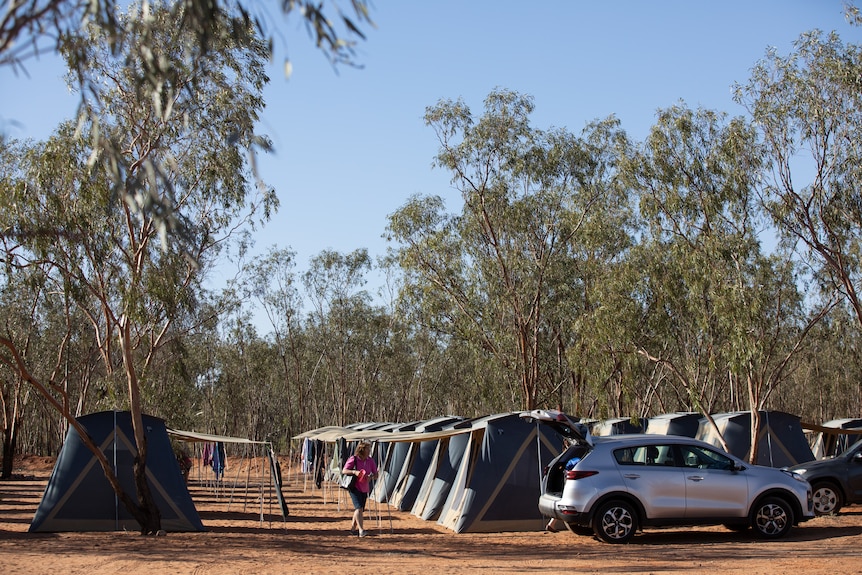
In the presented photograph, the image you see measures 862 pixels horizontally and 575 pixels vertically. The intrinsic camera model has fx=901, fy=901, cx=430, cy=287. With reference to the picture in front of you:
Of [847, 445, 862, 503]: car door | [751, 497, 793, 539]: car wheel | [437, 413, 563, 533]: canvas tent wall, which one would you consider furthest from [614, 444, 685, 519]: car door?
[847, 445, 862, 503]: car door

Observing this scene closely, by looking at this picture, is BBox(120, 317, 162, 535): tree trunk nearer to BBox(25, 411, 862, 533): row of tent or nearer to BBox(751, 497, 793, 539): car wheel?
BBox(25, 411, 862, 533): row of tent

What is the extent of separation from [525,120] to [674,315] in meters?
6.38

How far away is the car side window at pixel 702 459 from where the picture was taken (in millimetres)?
12094

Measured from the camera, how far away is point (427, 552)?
11953mm

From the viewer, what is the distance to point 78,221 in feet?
45.1

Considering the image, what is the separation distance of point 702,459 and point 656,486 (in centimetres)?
84

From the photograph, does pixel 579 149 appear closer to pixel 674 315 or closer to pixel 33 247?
pixel 674 315

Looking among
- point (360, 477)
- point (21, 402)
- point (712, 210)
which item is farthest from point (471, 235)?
point (21, 402)

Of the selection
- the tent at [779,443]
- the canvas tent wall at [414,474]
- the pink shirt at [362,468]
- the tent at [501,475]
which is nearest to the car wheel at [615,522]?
the tent at [501,475]

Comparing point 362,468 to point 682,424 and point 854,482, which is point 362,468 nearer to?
point 854,482

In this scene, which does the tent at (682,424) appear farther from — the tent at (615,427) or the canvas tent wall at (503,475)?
the canvas tent wall at (503,475)

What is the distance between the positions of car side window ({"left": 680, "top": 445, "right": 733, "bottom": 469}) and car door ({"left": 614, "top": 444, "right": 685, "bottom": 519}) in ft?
0.83

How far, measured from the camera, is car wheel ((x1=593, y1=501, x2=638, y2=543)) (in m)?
11.8

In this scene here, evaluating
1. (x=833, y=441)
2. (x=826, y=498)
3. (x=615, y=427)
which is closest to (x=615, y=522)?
(x=826, y=498)
